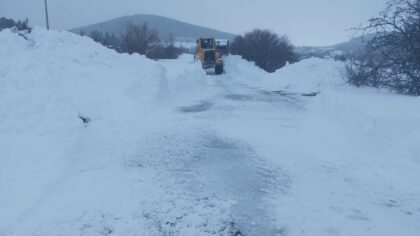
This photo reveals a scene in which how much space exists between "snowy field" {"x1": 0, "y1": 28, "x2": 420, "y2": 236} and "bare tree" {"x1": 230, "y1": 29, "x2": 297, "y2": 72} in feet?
98.1

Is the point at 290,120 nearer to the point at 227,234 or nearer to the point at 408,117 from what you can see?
the point at 408,117

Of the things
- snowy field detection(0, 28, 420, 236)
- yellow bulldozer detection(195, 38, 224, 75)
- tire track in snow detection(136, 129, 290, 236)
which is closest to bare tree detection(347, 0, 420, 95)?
snowy field detection(0, 28, 420, 236)

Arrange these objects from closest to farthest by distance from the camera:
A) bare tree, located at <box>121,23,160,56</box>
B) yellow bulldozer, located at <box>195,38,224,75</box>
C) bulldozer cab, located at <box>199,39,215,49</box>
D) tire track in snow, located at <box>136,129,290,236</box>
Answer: tire track in snow, located at <box>136,129,290,236</box> < yellow bulldozer, located at <box>195,38,224,75</box> < bulldozer cab, located at <box>199,39,215,49</box> < bare tree, located at <box>121,23,160,56</box>

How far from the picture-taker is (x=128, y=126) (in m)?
10.8

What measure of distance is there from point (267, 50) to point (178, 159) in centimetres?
3718

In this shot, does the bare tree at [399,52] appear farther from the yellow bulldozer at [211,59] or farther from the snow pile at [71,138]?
the yellow bulldozer at [211,59]

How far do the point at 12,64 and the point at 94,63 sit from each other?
4.17 m

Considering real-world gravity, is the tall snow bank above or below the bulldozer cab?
below

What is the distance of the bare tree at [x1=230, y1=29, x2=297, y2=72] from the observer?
43938mm

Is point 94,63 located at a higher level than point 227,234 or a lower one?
higher

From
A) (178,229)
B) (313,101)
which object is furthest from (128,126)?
(313,101)

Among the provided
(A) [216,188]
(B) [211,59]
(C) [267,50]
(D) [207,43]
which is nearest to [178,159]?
(A) [216,188]

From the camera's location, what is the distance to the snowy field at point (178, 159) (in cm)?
545

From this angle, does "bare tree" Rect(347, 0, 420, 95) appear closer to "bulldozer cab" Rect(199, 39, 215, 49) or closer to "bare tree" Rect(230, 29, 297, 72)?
"bulldozer cab" Rect(199, 39, 215, 49)
